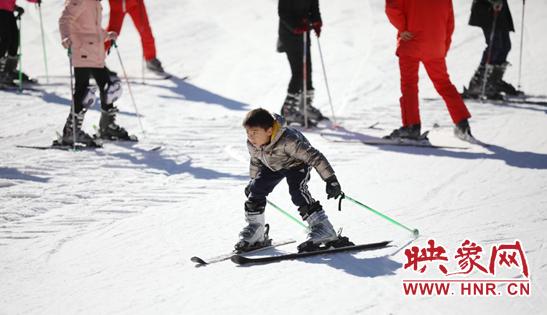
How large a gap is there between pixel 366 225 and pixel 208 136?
3.72 meters

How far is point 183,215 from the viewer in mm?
5906

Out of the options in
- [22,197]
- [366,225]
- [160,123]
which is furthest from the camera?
[160,123]

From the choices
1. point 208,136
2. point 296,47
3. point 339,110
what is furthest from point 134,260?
point 339,110

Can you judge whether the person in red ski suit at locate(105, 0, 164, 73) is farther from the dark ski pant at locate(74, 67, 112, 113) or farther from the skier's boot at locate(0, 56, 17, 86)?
the dark ski pant at locate(74, 67, 112, 113)

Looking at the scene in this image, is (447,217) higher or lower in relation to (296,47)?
lower

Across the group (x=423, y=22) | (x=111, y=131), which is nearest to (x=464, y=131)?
(x=423, y=22)

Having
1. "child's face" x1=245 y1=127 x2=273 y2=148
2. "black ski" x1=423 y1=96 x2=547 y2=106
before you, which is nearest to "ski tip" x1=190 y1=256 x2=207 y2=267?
"child's face" x1=245 y1=127 x2=273 y2=148

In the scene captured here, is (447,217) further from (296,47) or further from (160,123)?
(160,123)

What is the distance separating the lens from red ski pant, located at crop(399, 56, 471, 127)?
809cm

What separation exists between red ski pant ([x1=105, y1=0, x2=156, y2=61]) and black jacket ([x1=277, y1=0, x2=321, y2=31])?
3.83 m

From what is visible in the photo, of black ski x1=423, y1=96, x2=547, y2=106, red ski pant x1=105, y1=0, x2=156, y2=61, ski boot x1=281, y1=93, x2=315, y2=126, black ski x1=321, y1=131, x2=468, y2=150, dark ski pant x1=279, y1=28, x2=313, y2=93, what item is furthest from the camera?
red ski pant x1=105, y1=0, x2=156, y2=61

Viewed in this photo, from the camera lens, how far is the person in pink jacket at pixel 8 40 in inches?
448

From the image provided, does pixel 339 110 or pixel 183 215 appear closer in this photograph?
pixel 183 215

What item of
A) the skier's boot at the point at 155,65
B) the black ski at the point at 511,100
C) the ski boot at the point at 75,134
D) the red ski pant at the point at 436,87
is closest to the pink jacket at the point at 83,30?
the ski boot at the point at 75,134
